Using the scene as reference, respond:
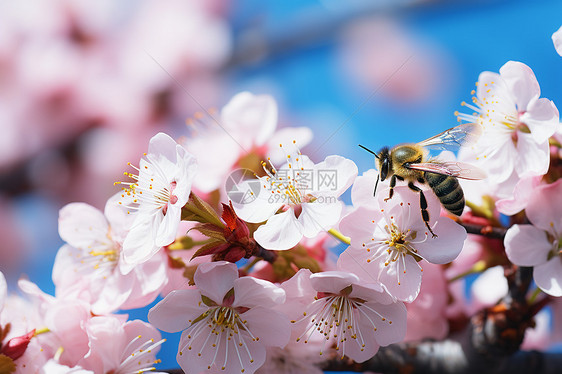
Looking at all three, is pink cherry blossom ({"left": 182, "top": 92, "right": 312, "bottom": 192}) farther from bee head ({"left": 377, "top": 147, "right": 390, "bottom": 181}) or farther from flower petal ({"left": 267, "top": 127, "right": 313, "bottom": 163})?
bee head ({"left": 377, "top": 147, "right": 390, "bottom": 181})

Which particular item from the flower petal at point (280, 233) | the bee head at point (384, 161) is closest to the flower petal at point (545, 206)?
the bee head at point (384, 161)

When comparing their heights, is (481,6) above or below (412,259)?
above

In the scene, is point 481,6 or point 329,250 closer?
point 329,250

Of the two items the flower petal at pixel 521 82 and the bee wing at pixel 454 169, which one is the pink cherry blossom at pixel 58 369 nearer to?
the bee wing at pixel 454 169

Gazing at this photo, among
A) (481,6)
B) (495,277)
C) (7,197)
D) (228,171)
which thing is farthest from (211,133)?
(481,6)

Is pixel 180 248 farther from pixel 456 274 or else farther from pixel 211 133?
pixel 456 274

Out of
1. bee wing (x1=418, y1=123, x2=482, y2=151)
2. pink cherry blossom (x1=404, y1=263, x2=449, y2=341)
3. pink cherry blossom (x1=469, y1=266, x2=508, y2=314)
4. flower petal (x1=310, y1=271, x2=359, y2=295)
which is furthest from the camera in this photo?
pink cherry blossom (x1=469, y1=266, x2=508, y2=314)

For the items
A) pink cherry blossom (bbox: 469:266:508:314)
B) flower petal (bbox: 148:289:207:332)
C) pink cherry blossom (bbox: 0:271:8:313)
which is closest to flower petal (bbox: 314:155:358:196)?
flower petal (bbox: 148:289:207:332)

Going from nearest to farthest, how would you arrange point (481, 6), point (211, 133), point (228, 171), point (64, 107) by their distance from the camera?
point (228, 171) < point (211, 133) < point (64, 107) < point (481, 6)
